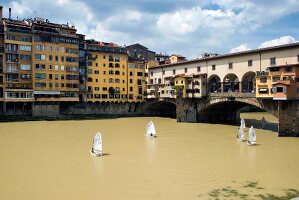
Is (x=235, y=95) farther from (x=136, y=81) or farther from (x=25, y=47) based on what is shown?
Answer: (x=25, y=47)

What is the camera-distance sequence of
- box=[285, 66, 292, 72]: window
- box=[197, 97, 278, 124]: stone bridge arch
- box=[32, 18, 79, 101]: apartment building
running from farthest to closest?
box=[32, 18, 79, 101]: apartment building
box=[197, 97, 278, 124]: stone bridge arch
box=[285, 66, 292, 72]: window

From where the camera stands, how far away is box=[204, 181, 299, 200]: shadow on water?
739 inches

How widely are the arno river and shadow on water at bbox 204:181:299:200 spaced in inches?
2.4

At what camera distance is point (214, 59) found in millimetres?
59219

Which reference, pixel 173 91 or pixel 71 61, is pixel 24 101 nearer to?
pixel 71 61

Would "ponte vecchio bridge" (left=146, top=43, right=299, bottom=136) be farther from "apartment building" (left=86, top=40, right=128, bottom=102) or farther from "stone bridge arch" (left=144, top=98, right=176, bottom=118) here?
"apartment building" (left=86, top=40, right=128, bottom=102)

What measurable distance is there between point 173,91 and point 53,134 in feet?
104

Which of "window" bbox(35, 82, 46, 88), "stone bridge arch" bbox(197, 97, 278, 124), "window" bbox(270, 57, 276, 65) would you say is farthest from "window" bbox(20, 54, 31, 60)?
"window" bbox(270, 57, 276, 65)

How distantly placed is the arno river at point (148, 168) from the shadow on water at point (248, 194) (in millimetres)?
61

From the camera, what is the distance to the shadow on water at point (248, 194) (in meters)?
18.8

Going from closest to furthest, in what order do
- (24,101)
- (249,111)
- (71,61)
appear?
(24,101) < (71,61) < (249,111)

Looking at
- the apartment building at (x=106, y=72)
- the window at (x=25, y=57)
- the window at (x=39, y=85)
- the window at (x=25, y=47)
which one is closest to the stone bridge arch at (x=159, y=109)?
the apartment building at (x=106, y=72)

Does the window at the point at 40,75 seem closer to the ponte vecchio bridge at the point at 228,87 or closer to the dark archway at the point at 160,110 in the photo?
the ponte vecchio bridge at the point at 228,87

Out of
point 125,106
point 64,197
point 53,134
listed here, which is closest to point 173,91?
point 125,106
